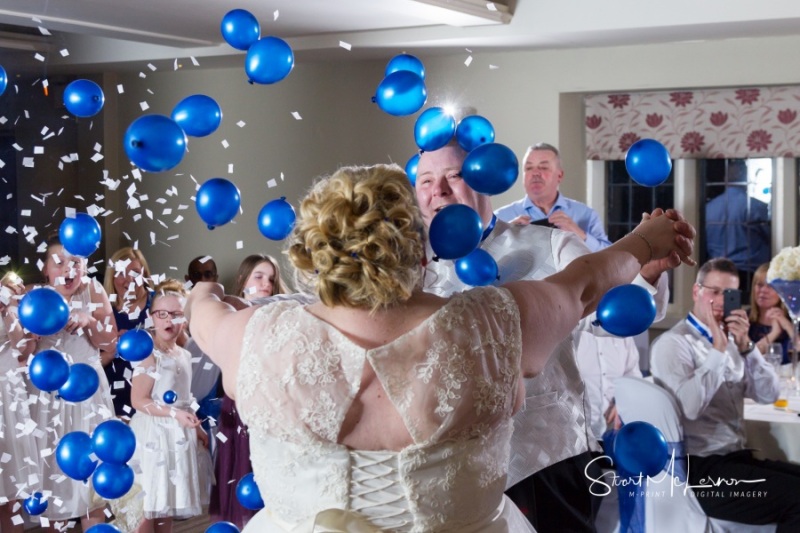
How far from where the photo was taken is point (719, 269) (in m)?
4.54

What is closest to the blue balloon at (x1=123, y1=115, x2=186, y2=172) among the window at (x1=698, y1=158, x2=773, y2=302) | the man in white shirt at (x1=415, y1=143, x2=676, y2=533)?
the man in white shirt at (x1=415, y1=143, x2=676, y2=533)

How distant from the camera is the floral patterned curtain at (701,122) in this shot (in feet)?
21.2

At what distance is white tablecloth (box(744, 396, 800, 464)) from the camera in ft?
14.3

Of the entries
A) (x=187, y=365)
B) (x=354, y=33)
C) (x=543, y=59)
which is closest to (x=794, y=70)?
(x=543, y=59)

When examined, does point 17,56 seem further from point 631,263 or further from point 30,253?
point 631,263

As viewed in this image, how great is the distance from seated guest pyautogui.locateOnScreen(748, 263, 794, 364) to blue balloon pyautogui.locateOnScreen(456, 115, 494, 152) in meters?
3.67

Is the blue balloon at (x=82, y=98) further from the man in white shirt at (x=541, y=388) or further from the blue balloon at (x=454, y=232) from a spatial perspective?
the blue balloon at (x=454, y=232)

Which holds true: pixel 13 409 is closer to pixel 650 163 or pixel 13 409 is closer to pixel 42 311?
pixel 42 311

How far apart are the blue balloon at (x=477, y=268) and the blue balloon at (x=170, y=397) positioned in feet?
6.99

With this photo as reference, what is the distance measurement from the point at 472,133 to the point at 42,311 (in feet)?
4.06

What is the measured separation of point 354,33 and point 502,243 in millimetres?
4184

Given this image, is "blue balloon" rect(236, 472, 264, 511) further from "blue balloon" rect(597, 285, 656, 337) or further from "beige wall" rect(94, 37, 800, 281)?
"beige wall" rect(94, 37, 800, 281)

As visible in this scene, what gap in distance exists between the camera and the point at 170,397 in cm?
422

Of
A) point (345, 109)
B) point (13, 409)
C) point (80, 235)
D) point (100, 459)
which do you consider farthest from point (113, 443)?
point (345, 109)
